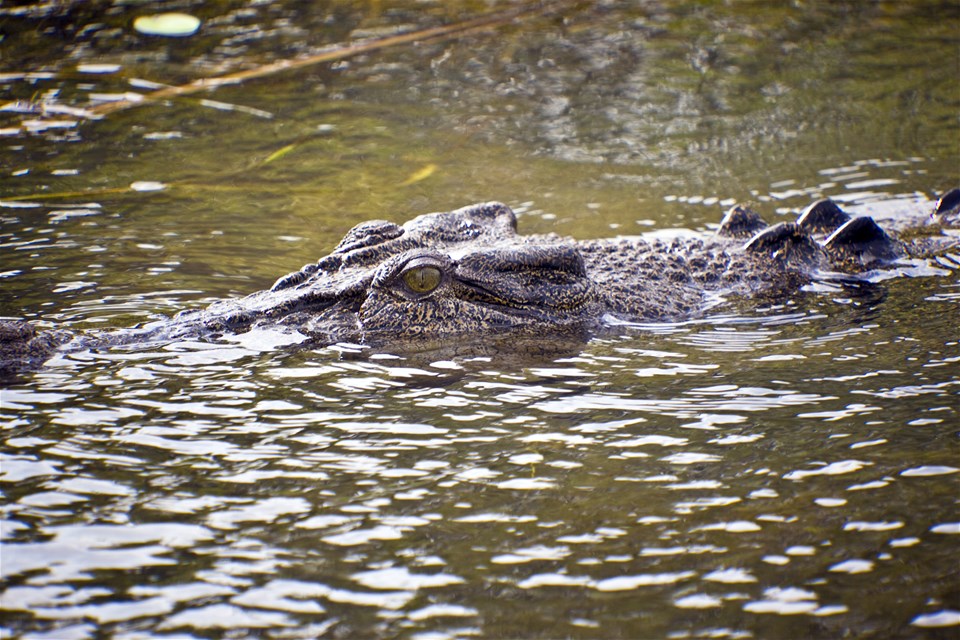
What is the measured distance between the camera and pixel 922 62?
1070 centimetres

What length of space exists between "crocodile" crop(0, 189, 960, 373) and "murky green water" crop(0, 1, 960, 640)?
218mm

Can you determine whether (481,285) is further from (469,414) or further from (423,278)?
(469,414)

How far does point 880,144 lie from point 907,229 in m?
2.23

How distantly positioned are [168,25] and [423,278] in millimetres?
8141

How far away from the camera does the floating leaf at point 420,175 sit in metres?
8.42

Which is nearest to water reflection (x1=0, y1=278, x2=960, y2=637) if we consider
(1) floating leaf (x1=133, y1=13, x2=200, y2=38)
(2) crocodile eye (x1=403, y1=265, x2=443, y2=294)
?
(2) crocodile eye (x1=403, y1=265, x2=443, y2=294)

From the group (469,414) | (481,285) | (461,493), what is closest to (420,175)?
(481,285)

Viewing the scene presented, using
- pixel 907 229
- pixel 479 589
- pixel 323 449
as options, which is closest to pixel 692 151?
pixel 907 229

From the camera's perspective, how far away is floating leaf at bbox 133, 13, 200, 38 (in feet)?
39.4

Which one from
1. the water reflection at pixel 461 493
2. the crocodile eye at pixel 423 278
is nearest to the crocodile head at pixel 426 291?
the crocodile eye at pixel 423 278

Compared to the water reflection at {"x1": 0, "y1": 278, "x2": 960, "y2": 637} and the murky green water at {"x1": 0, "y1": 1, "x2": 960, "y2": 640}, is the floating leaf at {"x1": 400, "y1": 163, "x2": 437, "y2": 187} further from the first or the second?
the water reflection at {"x1": 0, "y1": 278, "x2": 960, "y2": 637}

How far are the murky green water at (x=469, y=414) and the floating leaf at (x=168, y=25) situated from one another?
2.49 metres

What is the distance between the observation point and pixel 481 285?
218 inches

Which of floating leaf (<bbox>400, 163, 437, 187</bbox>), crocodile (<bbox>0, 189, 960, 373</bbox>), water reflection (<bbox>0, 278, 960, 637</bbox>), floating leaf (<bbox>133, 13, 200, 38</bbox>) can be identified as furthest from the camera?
floating leaf (<bbox>133, 13, 200, 38</bbox>)
